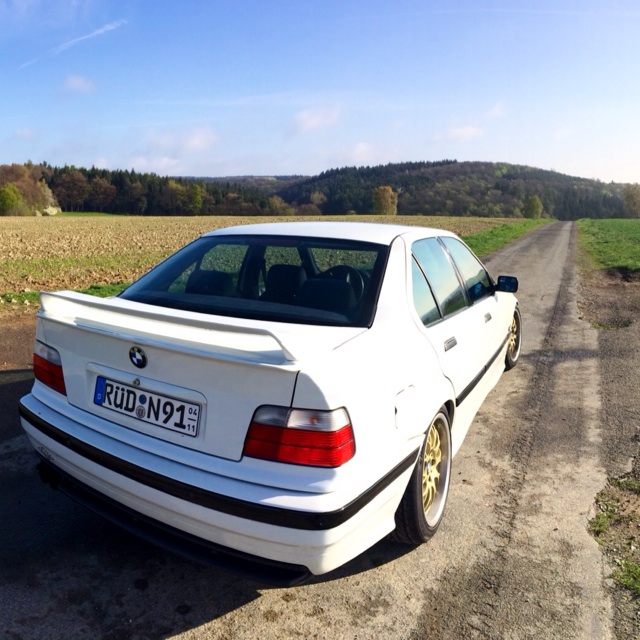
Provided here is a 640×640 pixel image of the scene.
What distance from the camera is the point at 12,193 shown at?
247ft

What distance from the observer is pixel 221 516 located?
203 centimetres

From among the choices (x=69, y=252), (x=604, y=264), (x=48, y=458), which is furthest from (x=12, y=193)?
(x=48, y=458)

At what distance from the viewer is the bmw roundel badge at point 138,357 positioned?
2.25 metres

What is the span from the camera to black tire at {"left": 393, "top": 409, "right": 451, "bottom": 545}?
2.55 meters

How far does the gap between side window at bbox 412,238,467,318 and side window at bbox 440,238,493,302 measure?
0.19 meters

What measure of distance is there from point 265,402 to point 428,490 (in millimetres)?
1237

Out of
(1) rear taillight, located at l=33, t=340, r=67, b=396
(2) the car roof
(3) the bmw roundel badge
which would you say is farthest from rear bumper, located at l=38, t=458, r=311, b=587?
(2) the car roof

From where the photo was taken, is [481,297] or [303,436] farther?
[481,297]

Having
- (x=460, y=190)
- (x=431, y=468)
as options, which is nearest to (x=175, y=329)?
(x=431, y=468)

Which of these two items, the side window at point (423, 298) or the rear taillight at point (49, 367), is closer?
the rear taillight at point (49, 367)

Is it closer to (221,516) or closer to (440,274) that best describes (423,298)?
(440,274)

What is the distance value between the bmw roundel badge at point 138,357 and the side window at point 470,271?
2.35m

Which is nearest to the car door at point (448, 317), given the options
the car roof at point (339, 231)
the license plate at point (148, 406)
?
the car roof at point (339, 231)

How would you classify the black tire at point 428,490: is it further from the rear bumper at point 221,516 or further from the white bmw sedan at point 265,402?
the rear bumper at point 221,516
